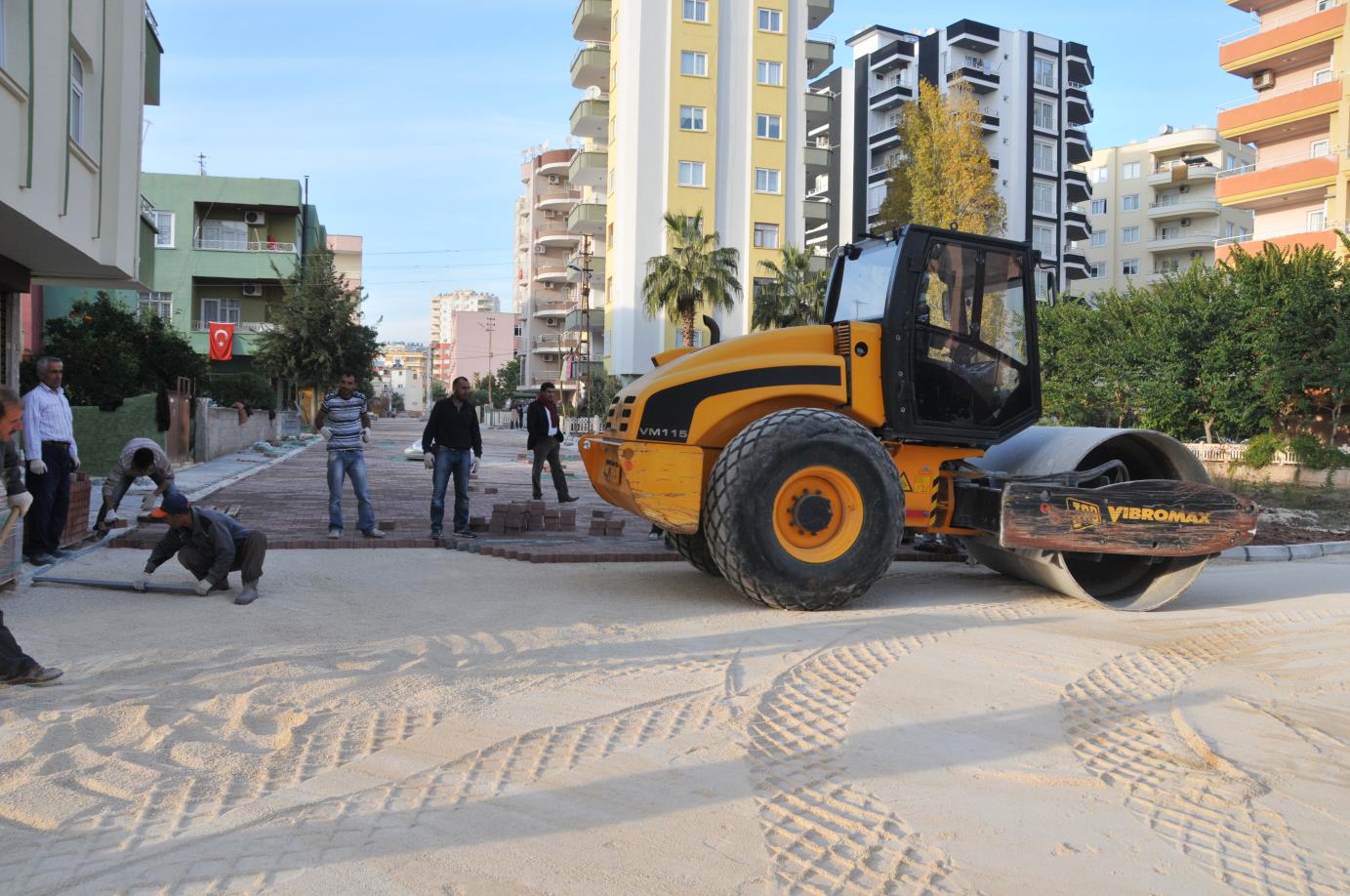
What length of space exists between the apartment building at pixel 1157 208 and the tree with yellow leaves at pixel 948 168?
1372 inches

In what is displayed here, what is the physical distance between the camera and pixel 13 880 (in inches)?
132

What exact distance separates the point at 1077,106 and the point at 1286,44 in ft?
89.5

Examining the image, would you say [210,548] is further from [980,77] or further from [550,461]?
[980,77]

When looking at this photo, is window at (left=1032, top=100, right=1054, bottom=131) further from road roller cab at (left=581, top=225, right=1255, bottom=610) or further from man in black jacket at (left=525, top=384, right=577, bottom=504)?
road roller cab at (left=581, top=225, right=1255, bottom=610)

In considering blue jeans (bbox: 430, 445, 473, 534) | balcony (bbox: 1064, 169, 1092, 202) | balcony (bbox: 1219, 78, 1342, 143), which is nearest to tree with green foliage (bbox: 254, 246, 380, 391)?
blue jeans (bbox: 430, 445, 473, 534)

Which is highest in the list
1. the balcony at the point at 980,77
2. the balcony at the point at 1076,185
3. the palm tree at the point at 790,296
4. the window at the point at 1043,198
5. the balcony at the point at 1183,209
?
the balcony at the point at 980,77

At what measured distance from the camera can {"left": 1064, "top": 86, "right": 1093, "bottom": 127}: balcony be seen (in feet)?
218

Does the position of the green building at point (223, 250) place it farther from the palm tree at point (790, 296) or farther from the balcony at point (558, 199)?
the balcony at point (558, 199)

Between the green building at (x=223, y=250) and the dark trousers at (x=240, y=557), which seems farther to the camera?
the green building at (x=223, y=250)

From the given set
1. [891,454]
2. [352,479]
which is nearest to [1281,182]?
[891,454]

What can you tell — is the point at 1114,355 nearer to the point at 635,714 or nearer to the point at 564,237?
the point at 635,714

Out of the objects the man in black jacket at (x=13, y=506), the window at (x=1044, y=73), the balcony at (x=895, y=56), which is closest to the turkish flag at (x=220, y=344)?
the man in black jacket at (x=13, y=506)

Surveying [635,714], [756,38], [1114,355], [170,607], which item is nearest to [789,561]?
[635,714]

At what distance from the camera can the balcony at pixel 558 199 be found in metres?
94.1
